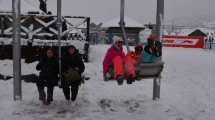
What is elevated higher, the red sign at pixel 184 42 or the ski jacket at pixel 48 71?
the red sign at pixel 184 42

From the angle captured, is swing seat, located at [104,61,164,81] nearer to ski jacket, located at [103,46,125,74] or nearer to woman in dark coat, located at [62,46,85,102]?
ski jacket, located at [103,46,125,74]

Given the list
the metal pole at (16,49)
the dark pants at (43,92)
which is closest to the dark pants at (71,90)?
the dark pants at (43,92)

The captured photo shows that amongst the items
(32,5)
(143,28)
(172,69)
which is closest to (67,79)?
(172,69)

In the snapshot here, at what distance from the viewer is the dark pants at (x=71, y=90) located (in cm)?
921

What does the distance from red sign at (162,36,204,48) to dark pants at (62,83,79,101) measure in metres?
21.6

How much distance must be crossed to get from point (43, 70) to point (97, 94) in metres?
1.97

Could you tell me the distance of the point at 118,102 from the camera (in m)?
9.96

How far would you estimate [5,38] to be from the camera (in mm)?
14391

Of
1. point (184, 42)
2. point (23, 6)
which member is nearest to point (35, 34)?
point (23, 6)

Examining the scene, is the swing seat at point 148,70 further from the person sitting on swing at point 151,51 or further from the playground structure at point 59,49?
the person sitting on swing at point 151,51

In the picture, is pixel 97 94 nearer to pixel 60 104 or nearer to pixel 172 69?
pixel 60 104

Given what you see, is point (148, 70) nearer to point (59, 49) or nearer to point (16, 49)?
point (59, 49)

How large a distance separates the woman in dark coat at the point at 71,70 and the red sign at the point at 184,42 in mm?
21750

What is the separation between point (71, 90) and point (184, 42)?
22.3m
